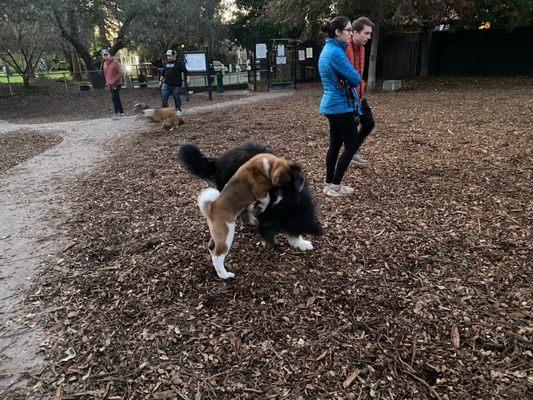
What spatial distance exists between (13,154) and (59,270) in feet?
19.6

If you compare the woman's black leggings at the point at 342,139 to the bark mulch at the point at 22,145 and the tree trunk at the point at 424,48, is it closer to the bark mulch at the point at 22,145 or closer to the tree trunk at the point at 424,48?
the bark mulch at the point at 22,145

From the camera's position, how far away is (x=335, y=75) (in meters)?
4.02

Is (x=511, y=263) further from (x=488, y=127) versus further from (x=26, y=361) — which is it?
(x=488, y=127)

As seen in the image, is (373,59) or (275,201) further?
(373,59)

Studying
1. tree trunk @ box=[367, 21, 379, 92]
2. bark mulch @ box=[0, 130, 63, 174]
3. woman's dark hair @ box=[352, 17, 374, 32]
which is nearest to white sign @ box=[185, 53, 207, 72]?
tree trunk @ box=[367, 21, 379, 92]

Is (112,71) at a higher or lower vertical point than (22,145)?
higher

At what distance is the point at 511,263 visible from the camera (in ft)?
10.3

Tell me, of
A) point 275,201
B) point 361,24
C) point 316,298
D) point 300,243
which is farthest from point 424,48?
point 316,298

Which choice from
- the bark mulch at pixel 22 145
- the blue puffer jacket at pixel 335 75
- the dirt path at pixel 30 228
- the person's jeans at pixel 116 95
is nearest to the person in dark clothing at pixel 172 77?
the person's jeans at pixel 116 95

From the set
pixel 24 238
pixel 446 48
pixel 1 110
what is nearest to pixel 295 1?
pixel 446 48

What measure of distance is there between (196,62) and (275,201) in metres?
14.9

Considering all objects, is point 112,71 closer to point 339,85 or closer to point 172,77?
point 172,77

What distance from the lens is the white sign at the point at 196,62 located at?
16.3m

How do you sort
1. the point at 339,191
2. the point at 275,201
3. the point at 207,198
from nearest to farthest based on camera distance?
the point at 207,198
the point at 275,201
the point at 339,191
